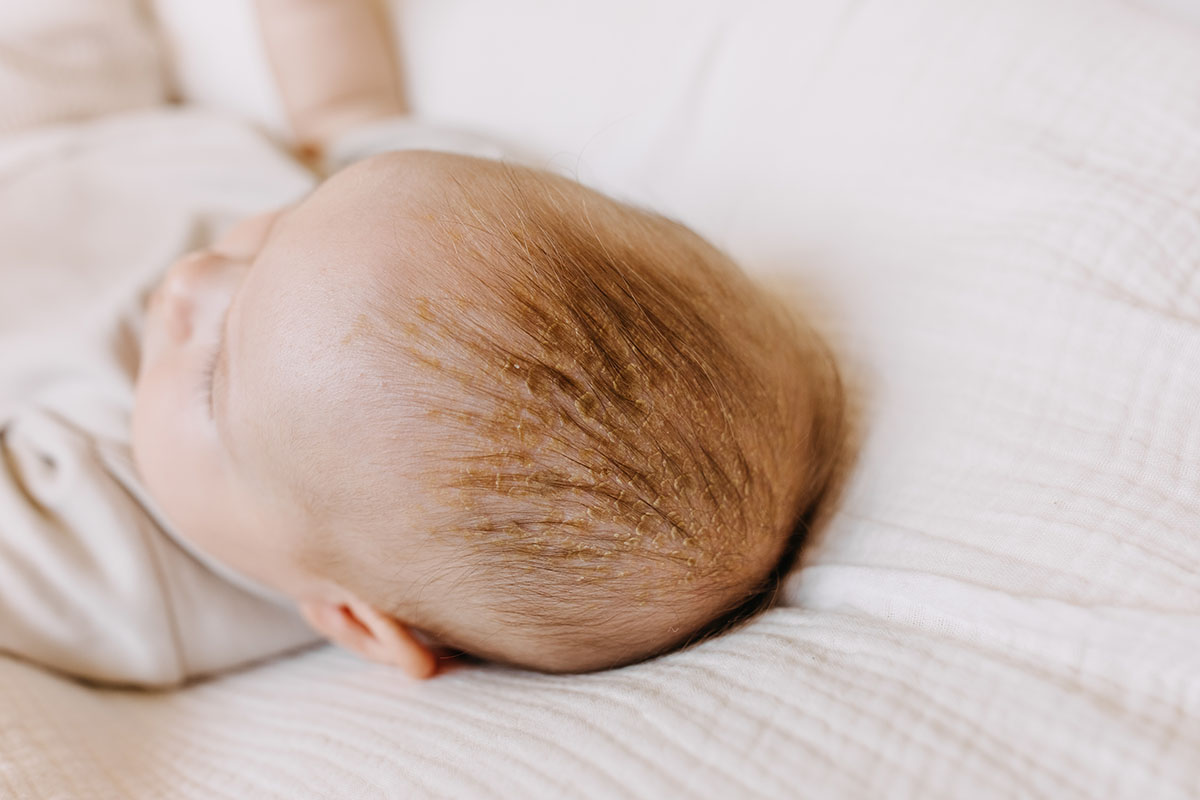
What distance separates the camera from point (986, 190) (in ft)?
2.35

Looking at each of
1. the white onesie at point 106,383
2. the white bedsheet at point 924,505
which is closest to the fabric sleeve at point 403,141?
the white onesie at point 106,383

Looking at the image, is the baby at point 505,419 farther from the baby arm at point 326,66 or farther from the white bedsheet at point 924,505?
the baby arm at point 326,66

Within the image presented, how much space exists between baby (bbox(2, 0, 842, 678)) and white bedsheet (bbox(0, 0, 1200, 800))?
0.16 feet

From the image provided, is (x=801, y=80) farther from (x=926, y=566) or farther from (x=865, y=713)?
(x=865, y=713)

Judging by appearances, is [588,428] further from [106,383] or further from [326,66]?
[326,66]

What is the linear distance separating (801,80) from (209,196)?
27.3 inches

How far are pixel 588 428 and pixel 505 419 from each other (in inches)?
2.0

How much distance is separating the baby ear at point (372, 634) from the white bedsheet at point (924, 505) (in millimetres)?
21

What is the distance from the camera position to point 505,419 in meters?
0.55

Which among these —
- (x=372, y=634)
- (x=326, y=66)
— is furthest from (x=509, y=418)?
(x=326, y=66)

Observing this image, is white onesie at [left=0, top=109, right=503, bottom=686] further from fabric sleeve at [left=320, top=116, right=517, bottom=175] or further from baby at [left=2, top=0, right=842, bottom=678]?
Answer: baby at [left=2, top=0, right=842, bottom=678]

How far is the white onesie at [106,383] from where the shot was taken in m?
0.76

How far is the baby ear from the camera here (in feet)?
2.19

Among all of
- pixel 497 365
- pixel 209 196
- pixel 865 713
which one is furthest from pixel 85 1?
pixel 865 713
